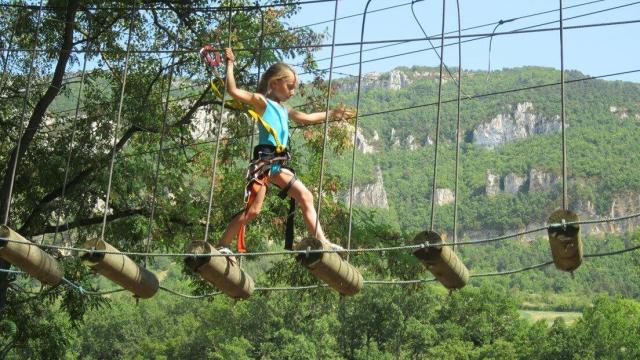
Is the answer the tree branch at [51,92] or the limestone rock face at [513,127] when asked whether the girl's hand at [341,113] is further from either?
the limestone rock face at [513,127]

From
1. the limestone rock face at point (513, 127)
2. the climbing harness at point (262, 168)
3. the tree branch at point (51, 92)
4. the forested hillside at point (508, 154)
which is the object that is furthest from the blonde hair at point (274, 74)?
the limestone rock face at point (513, 127)

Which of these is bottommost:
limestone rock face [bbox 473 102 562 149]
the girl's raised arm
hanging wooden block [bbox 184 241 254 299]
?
hanging wooden block [bbox 184 241 254 299]

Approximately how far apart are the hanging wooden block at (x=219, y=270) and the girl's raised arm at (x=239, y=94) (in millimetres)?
1018

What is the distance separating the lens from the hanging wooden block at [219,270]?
691 centimetres

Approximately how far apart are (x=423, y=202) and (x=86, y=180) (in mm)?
108702

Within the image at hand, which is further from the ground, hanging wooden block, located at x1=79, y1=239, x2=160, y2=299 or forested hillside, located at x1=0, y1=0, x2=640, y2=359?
forested hillside, located at x1=0, y1=0, x2=640, y2=359

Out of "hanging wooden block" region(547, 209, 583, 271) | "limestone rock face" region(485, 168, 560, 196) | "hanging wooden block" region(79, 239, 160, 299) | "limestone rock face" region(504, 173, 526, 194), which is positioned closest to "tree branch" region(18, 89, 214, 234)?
"hanging wooden block" region(79, 239, 160, 299)

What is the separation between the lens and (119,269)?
7.54 meters

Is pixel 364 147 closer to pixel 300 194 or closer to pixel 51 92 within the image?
pixel 51 92

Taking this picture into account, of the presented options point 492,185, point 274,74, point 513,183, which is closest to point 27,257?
point 274,74

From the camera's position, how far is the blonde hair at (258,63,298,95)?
23.8ft

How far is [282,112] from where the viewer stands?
731 cm

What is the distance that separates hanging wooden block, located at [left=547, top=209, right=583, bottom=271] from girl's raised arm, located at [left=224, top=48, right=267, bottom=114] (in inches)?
84.9

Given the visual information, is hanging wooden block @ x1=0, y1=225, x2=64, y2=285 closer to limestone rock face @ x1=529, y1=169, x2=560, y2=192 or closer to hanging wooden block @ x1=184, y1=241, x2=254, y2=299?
hanging wooden block @ x1=184, y1=241, x2=254, y2=299
